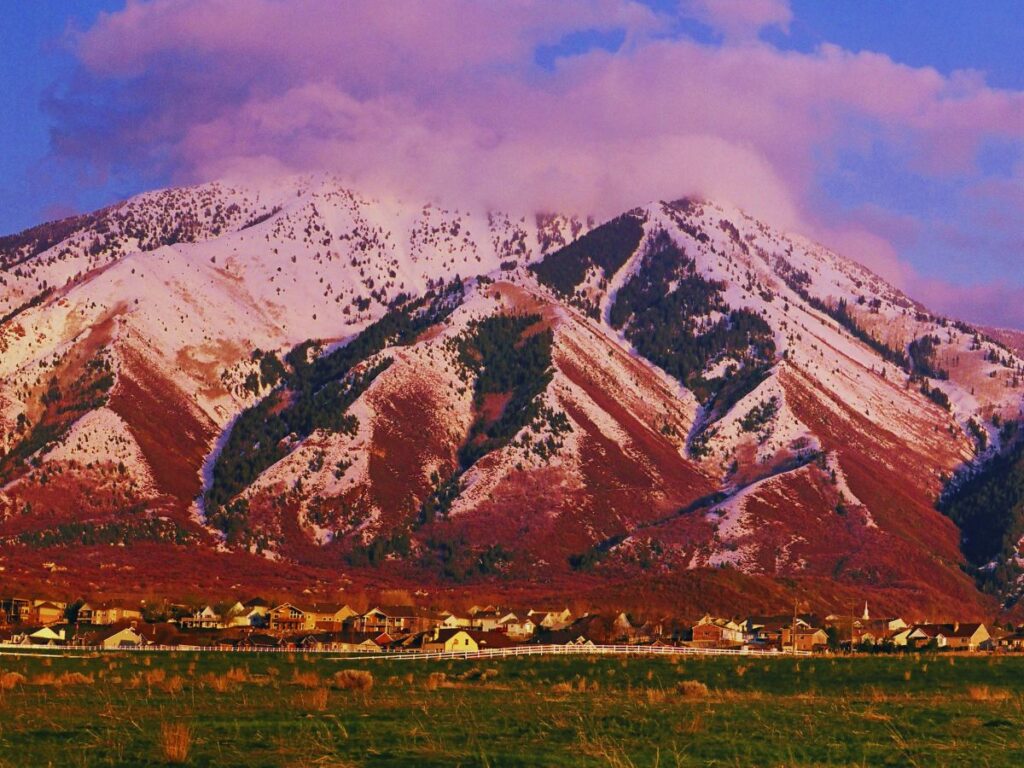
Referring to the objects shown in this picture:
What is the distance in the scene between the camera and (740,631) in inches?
6255

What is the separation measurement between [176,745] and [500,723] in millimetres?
9710

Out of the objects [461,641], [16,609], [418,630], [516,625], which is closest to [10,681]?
[461,641]

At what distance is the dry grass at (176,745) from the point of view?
25484 mm

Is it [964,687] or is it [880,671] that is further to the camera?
[880,671]

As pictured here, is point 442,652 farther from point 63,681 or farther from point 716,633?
point 716,633

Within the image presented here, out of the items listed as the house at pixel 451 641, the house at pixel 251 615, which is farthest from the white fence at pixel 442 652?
the house at pixel 251 615

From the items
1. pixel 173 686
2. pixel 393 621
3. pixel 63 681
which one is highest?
pixel 173 686

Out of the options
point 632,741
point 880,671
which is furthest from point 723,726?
point 880,671

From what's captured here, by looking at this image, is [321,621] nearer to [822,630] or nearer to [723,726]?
[822,630]

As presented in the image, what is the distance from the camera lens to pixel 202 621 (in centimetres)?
16362

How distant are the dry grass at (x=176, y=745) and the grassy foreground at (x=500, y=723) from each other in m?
0.04

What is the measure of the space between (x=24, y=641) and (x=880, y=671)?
276ft

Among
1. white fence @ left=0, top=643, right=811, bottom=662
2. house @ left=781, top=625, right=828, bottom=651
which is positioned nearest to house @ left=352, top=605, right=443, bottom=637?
house @ left=781, top=625, right=828, bottom=651

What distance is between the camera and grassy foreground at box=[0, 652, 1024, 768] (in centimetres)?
2666
